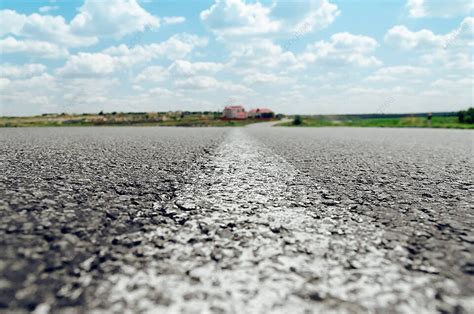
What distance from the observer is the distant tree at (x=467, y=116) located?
3512 cm

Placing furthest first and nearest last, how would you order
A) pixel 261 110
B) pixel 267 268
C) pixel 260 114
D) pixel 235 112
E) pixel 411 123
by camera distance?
pixel 261 110 < pixel 260 114 < pixel 235 112 < pixel 411 123 < pixel 267 268

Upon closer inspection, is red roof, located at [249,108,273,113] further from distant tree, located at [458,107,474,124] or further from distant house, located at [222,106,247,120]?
distant tree, located at [458,107,474,124]

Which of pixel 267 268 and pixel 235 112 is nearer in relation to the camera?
pixel 267 268

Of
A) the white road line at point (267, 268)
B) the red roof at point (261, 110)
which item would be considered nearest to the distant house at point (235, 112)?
the red roof at point (261, 110)

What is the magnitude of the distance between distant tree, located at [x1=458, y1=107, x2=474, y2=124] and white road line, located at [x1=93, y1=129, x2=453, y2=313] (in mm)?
40667

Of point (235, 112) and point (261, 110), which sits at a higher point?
point (261, 110)

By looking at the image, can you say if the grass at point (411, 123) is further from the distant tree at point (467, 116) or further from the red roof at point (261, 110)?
the red roof at point (261, 110)

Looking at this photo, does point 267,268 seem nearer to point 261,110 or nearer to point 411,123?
point 411,123

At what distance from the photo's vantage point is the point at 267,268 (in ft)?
6.15

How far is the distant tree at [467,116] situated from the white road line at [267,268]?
40.7m

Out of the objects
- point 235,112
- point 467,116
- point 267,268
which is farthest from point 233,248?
point 235,112

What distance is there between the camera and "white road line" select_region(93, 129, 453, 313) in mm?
1526

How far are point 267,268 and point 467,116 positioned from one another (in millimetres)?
42786

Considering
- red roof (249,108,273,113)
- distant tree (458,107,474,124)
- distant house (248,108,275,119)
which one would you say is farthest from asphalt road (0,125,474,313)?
red roof (249,108,273,113)
